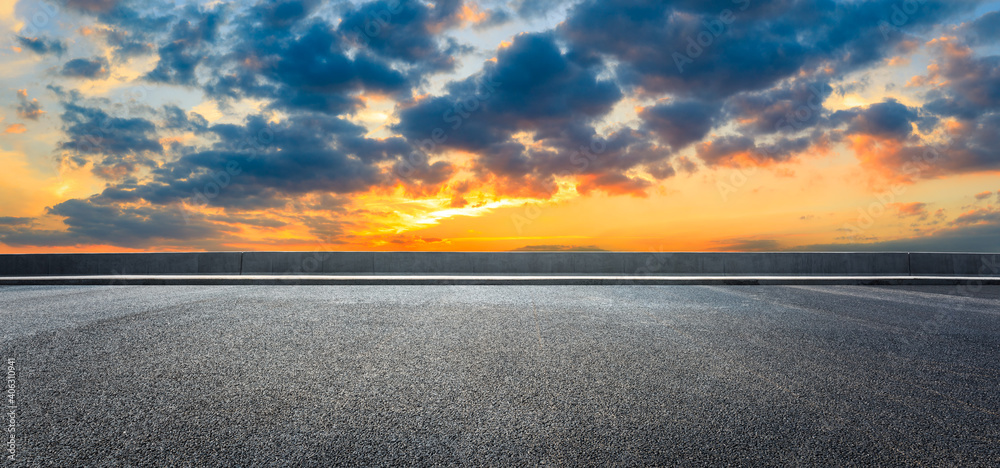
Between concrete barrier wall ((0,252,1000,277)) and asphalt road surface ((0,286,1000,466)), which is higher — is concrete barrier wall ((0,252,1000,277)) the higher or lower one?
the higher one

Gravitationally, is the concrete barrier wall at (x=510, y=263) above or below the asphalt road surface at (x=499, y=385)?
above

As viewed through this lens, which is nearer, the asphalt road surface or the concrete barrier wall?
the asphalt road surface

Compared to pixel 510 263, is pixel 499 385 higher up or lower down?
lower down

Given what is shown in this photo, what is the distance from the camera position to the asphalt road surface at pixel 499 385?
11.3 ft

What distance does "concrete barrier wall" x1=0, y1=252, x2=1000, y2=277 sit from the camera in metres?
16.9

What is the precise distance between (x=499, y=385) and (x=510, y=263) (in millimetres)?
12489

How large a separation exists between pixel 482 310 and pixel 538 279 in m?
5.12

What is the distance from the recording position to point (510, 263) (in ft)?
56.4

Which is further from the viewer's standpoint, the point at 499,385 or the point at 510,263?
the point at 510,263

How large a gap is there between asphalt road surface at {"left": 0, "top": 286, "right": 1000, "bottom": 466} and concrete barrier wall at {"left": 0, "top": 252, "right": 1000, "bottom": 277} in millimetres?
7854

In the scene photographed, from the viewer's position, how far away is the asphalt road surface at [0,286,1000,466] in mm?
3438

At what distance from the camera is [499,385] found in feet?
15.5

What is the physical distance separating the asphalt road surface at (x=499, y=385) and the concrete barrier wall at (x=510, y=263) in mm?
7854

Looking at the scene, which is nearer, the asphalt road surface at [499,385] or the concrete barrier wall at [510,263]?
the asphalt road surface at [499,385]
